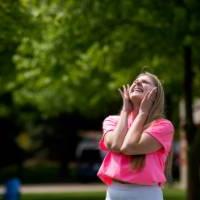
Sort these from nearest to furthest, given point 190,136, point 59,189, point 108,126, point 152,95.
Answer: point 152,95 → point 108,126 → point 190,136 → point 59,189

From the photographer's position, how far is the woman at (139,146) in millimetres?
5203

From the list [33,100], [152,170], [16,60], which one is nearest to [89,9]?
[16,60]

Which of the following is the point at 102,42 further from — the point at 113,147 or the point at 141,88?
the point at 113,147

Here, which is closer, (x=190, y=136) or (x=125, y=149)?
(x=125, y=149)

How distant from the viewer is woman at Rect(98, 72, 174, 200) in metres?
5.20

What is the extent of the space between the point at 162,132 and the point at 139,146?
212 millimetres

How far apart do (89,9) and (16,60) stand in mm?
3448

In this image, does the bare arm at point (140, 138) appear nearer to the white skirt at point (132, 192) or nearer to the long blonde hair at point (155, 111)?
the long blonde hair at point (155, 111)

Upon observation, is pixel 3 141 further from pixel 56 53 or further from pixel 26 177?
pixel 56 53

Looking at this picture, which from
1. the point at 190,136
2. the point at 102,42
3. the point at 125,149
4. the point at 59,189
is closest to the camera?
the point at 125,149

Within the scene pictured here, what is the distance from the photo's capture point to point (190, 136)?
17375mm

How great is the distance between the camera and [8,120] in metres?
46.0

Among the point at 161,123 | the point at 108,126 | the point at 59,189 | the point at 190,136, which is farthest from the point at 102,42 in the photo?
the point at 59,189

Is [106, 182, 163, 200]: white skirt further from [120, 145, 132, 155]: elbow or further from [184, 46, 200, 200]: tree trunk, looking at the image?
[184, 46, 200, 200]: tree trunk
